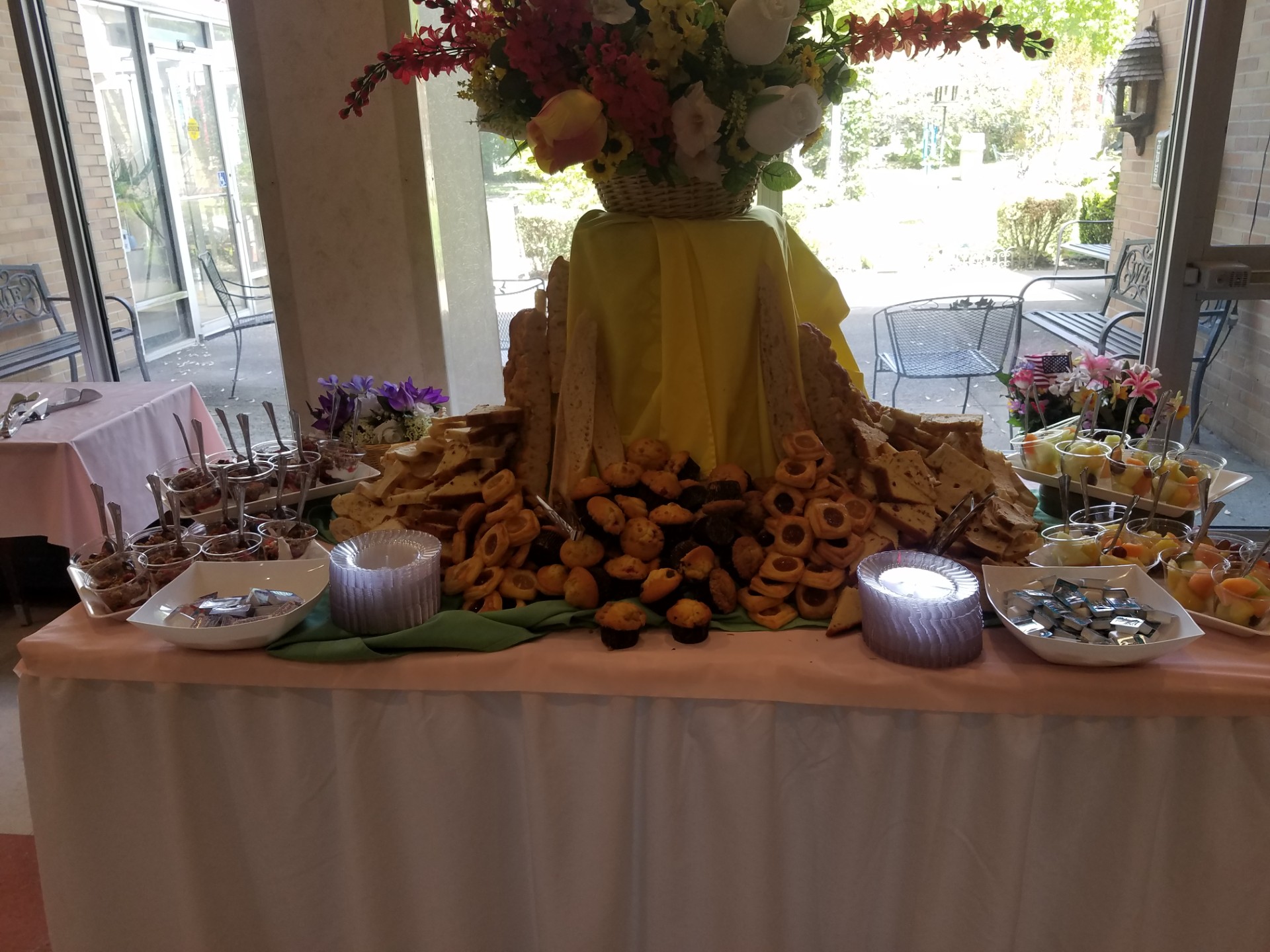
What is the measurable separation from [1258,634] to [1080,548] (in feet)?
0.82

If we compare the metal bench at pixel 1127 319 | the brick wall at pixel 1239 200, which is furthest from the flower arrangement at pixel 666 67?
the metal bench at pixel 1127 319

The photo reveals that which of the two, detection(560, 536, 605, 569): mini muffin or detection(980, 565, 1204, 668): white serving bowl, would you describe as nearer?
detection(980, 565, 1204, 668): white serving bowl

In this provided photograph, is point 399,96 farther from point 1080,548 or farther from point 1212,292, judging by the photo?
point 1212,292

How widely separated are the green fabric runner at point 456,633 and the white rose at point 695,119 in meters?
0.68

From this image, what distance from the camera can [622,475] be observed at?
1.41 m

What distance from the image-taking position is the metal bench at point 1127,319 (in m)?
2.83

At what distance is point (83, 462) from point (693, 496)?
1.90 meters

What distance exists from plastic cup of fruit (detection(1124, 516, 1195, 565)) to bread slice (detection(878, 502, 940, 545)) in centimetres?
33

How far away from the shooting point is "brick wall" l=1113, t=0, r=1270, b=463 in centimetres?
258

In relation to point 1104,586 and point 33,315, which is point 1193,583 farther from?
point 33,315

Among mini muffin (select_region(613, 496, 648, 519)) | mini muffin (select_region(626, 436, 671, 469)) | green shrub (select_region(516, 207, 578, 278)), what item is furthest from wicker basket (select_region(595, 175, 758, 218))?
green shrub (select_region(516, 207, 578, 278))

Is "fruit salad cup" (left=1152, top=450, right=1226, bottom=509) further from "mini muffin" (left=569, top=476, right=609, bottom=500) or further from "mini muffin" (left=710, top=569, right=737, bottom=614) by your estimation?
"mini muffin" (left=569, top=476, right=609, bottom=500)

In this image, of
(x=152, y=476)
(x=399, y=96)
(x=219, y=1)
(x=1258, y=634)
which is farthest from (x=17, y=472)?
(x=1258, y=634)

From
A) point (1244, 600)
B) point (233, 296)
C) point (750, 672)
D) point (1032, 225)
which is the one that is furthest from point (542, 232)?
point (1244, 600)
